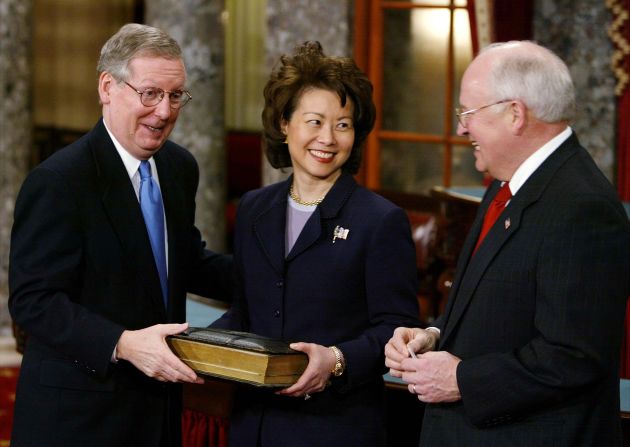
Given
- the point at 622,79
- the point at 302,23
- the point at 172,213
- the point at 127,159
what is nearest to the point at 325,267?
the point at 172,213

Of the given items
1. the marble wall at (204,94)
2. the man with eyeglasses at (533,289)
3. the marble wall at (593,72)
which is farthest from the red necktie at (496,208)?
the marble wall at (204,94)

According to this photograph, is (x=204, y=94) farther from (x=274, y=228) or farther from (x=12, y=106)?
(x=274, y=228)

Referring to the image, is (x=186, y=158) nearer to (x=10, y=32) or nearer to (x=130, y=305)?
(x=130, y=305)

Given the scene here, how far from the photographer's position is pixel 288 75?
2.94 m

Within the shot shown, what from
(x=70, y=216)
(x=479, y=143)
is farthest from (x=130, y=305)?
(x=479, y=143)

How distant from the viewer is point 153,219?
2.91m

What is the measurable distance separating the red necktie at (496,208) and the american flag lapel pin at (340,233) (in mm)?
380

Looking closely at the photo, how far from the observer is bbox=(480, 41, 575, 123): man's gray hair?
2.37 m

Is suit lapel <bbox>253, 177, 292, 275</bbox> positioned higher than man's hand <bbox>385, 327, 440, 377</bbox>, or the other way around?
suit lapel <bbox>253, 177, 292, 275</bbox>

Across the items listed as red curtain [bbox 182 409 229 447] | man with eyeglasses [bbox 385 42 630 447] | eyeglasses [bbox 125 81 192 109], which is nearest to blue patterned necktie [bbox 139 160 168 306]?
eyeglasses [bbox 125 81 192 109]

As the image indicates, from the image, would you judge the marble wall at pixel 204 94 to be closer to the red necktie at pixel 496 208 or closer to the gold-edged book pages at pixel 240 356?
the gold-edged book pages at pixel 240 356

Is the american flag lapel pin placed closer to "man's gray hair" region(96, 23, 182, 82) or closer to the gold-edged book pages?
the gold-edged book pages

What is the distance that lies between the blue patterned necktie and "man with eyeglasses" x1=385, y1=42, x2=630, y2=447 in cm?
71

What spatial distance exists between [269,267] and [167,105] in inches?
19.0
